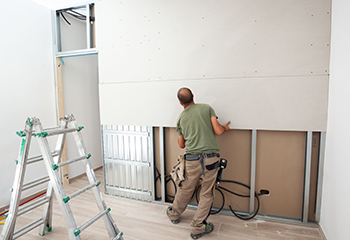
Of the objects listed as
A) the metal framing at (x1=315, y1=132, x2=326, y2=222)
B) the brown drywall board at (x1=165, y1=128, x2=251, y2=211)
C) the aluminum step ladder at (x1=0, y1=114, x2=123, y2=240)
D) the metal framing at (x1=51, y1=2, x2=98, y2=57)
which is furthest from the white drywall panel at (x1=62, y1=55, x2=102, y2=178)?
the metal framing at (x1=315, y1=132, x2=326, y2=222)

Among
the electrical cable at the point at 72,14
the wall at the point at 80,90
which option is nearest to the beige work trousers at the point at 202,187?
the wall at the point at 80,90

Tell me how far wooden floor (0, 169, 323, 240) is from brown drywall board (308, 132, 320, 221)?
0.66 feet

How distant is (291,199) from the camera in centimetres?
255

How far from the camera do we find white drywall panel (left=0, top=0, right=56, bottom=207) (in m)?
2.95

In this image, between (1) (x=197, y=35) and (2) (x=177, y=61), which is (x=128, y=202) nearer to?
(2) (x=177, y=61)

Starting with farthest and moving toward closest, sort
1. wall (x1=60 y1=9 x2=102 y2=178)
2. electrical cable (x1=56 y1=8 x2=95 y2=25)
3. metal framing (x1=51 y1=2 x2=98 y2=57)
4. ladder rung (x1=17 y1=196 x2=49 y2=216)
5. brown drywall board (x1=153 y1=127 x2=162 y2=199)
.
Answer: wall (x1=60 y1=9 x2=102 y2=178) < electrical cable (x1=56 y1=8 x2=95 y2=25) < metal framing (x1=51 y1=2 x2=98 y2=57) < brown drywall board (x1=153 y1=127 x2=162 y2=199) < ladder rung (x1=17 y1=196 x2=49 y2=216)

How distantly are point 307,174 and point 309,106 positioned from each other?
777 millimetres

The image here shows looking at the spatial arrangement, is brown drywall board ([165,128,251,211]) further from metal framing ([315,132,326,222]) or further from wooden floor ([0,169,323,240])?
metal framing ([315,132,326,222])

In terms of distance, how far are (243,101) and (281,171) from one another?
0.95 m

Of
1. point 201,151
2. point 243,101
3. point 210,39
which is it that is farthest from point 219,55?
point 201,151

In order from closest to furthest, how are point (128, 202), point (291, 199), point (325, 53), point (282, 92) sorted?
1. point (325, 53)
2. point (282, 92)
3. point (291, 199)
4. point (128, 202)

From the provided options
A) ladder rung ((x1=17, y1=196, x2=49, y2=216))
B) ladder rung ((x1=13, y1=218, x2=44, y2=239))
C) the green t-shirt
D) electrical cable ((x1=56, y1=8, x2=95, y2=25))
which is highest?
electrical cable ((x1=56, y1=8, x2=95, y2=25))

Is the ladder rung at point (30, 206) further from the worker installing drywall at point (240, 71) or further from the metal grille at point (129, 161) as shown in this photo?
the worker installing drywall at point (240, 71)

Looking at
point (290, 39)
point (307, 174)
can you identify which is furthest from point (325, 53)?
point (307, 174)
